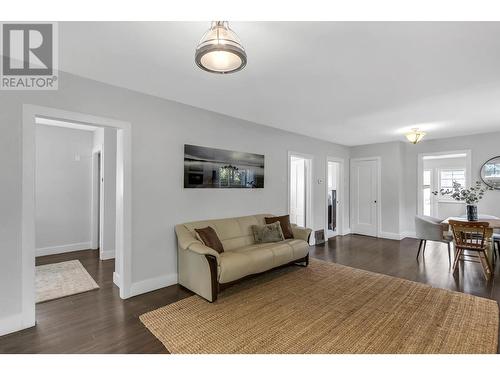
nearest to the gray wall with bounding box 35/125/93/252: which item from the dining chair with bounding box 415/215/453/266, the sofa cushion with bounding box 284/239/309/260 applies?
the sofa cushion with bounding box 284/239/309/260

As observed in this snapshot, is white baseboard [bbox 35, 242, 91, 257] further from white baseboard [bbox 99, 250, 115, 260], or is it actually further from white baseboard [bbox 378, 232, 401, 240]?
white baseboard [bbox 378, 232, 401, 240]

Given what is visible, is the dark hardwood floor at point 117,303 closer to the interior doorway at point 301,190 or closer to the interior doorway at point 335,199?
the interior doorway at point 301,190

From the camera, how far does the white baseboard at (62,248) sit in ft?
15.2

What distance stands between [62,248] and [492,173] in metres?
8.99

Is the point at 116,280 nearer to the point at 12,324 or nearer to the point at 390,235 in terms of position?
the point at 12,324

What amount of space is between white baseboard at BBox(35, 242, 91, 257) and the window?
979cm

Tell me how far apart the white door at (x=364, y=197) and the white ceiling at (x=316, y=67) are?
2.69 meters

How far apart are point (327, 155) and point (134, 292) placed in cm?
520

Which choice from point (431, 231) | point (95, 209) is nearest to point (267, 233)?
point (431, 231)

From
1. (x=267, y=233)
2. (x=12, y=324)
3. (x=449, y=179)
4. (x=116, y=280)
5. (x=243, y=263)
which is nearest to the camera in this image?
(x=12, y=324)

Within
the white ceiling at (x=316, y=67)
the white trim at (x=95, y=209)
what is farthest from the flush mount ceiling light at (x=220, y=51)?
the white trim at (x=95, y=209)

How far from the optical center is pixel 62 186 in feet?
16.2

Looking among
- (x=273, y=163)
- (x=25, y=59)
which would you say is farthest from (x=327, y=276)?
(x=25, y=59)
